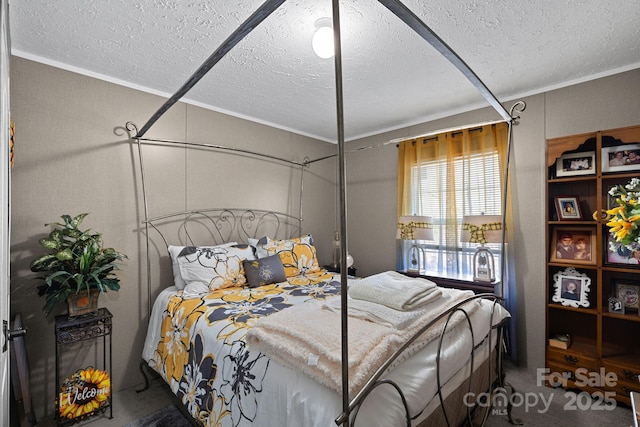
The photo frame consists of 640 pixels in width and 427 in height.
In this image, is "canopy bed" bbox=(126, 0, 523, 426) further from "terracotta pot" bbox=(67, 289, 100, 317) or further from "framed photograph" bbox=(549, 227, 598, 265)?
"framed photograph" bbox=(549, 227, 598, 265)

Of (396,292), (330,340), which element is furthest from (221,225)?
(330,340)

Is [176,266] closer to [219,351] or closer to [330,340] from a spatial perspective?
[219,351]

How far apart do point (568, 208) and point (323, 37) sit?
2486 millimetres

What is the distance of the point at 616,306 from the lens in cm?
228

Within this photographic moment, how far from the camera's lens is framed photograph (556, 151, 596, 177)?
243 cm

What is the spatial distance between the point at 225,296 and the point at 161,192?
117cm

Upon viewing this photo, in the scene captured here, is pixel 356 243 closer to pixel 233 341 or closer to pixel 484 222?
pixel 484 222

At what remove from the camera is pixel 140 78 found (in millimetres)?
2443

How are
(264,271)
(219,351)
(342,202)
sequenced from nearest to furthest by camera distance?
(342,202) < (219,351) < (264,271)

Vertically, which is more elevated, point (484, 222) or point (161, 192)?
Result: point (161, 192)

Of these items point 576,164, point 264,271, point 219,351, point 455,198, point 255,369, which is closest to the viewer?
point 255,369

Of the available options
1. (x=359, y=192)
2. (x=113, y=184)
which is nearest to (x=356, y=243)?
(x=359, y=192)

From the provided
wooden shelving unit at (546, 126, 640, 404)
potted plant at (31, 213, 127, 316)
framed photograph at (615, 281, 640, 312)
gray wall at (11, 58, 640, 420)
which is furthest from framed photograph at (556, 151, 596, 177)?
potted plant at (31, 213, 127, 316)

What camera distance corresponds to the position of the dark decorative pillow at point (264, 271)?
8.65 ft
